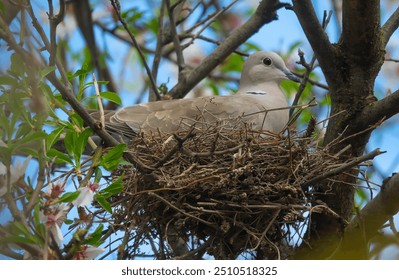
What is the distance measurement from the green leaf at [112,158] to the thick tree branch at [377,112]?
1.29m

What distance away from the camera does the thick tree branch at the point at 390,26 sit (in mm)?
3758

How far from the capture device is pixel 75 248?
2.49m

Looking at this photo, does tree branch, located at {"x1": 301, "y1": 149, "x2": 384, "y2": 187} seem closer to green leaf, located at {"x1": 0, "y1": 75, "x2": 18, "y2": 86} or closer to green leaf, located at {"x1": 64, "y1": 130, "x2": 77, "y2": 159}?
green leaf, located at {"x1": 64, "y1": 130, "x2": 77, "y2": 159}

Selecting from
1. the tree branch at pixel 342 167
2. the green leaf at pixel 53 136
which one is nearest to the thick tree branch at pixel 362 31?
the tree branch at pixel 342 167

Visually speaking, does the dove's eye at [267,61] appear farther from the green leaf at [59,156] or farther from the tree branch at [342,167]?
the green leaf at [59,156]

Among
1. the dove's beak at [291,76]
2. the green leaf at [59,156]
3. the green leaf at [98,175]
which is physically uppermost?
the dove's beak at [291,76]

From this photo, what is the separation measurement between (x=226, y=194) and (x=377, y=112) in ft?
2.65

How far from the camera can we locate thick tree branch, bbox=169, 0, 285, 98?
4762 mm

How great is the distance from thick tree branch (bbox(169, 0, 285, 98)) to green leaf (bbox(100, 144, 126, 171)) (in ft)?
6.28

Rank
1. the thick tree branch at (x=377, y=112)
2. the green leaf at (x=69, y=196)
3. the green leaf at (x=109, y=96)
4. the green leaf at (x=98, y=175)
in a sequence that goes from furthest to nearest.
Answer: the thick tree branch at (x=377, y=112) → the green leaf at (x=109, y=96) → the green leaf at (x=98, y=175) → the green leaf at (x=69, y=196)

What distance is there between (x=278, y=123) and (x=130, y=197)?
1.14 meters

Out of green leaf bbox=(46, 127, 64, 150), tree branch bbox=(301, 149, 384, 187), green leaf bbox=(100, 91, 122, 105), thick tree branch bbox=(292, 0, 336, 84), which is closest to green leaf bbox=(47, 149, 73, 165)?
green leaf bbox=(46, 127, 64, 150)

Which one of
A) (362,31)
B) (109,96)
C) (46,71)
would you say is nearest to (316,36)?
(362,31)

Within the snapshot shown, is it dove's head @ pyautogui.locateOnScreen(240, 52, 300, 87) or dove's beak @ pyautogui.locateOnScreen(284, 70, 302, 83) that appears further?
dove's head @ pyautogui.locateOnScreen(240, 52, 300, 87)
